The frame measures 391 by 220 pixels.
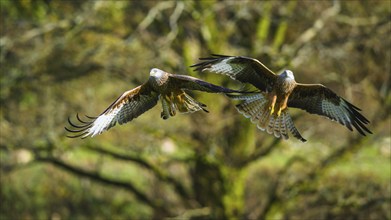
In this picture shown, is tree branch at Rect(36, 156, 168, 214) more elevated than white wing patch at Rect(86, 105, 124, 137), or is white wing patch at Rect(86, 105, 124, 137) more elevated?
tree branch at Rect(36, 156, 168, 214)

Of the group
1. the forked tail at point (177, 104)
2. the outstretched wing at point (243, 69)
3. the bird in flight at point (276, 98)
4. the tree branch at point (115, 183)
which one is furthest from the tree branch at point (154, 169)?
the forked tail at point (177, 104)

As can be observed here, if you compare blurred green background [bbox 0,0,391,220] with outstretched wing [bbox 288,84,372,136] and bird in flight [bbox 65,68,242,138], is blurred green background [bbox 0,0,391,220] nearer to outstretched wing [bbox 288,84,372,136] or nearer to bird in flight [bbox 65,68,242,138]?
outstretched wing [bbox 288,84,372,136]

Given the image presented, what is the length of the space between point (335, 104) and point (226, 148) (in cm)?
508

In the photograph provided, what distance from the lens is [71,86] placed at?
12.6m

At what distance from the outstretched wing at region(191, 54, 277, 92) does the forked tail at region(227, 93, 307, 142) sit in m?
0.11

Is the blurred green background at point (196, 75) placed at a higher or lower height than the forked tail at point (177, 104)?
higher

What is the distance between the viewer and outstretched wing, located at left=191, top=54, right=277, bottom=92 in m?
6.93

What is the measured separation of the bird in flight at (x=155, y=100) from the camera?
6531 mm

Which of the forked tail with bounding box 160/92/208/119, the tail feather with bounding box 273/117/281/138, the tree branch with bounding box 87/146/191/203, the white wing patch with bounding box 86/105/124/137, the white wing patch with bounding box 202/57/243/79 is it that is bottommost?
the tail feather with bounding box 273/117/281/138

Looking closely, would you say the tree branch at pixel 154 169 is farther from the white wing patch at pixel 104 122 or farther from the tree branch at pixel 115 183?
the white wing patch at pixel 104 122

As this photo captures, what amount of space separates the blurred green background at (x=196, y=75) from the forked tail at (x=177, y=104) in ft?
12.9

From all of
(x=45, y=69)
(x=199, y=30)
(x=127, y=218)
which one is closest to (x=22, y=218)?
(x=127, y=218)

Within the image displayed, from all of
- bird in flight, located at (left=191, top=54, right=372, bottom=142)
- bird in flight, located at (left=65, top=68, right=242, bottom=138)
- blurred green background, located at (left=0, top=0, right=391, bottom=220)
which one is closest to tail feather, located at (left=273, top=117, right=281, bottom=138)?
bird in flight, located at (left=191, top=54, right=372, bottom=142)

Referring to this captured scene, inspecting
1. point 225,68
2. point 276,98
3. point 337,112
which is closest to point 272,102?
point 276,98
